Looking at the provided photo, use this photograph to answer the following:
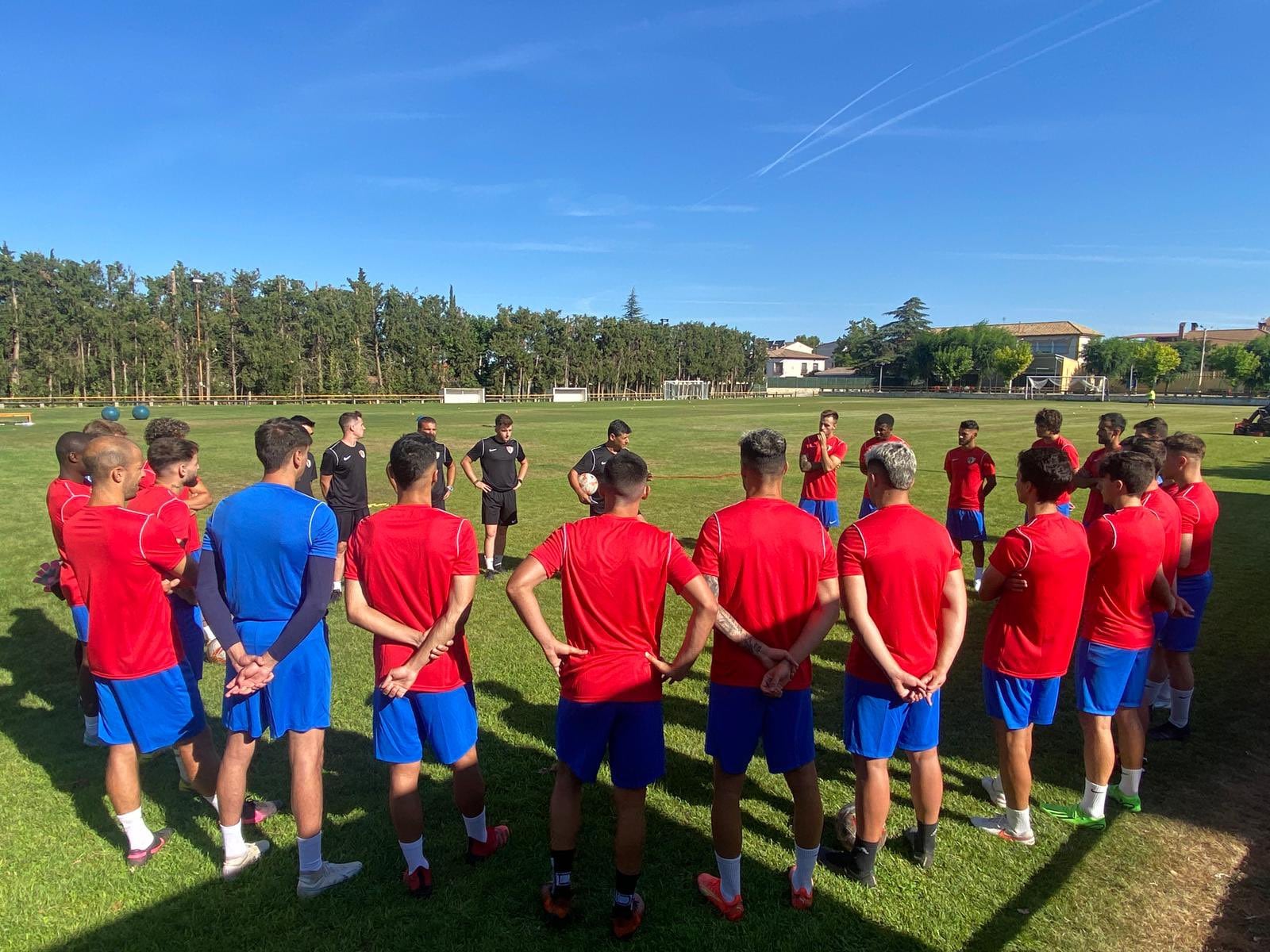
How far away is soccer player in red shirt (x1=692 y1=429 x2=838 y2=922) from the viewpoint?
10.7 feet

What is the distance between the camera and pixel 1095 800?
13.8 feet

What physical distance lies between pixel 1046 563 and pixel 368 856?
4099 mm

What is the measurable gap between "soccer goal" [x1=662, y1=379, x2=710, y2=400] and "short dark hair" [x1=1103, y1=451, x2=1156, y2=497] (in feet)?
321

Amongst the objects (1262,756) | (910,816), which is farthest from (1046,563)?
(1262,756)

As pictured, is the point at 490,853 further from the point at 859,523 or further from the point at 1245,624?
the point at 1245,624

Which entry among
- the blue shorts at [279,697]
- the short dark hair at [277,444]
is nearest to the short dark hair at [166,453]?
the short dark hair at [277,444]

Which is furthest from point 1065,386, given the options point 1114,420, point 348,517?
point 348,517

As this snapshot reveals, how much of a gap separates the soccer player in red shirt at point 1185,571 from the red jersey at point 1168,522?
0.47ft

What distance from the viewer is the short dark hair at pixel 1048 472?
3.76 m

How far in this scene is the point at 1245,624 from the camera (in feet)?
25.9

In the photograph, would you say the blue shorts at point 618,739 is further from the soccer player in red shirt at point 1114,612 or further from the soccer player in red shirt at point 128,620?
the soccer player in red shirt at point 1114,612

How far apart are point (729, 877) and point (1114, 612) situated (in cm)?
278

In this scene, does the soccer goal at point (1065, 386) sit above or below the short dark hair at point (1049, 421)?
above

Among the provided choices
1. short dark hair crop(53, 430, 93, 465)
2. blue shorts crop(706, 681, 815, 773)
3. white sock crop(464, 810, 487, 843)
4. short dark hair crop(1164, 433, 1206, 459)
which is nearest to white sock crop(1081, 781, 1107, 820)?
blue shorts crop(706, 681, 815, 773)
